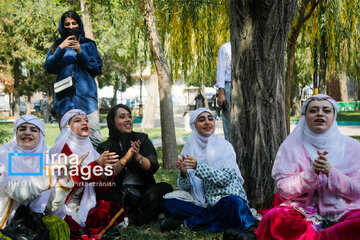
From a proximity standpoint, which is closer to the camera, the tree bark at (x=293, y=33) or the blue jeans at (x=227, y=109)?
the blue jeans at (x=227, y=109)

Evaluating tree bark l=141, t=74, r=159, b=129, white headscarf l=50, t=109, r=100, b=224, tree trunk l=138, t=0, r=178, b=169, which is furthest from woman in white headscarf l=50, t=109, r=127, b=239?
tree bark l=141, t=74, r=159, b=129

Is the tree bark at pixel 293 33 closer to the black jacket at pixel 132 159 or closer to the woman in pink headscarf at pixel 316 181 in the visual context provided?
the black jacket at pixel 132 159

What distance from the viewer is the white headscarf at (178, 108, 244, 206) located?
3.99 m

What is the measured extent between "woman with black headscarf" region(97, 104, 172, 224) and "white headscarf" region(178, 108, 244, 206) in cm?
35

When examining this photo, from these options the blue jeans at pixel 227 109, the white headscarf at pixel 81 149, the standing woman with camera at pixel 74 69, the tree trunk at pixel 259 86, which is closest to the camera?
the white headscarf at pixel 81 149

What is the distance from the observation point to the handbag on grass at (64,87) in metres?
4.39

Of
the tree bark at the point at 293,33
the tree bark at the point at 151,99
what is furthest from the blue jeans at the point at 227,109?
the tree bark at the point at 151,99

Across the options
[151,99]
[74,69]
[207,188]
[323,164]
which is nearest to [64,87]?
[74,69]

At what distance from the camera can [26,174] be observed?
323 cm

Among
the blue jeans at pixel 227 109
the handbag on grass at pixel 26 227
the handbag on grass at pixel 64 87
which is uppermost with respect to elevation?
the handbag on grass at pixel 64 87

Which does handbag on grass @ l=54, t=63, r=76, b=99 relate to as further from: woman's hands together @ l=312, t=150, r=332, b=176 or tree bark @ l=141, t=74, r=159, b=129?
tree bark @ l=141, t=74, r=159, b=129

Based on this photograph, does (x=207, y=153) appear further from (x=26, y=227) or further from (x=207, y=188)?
(x=26, y=227)

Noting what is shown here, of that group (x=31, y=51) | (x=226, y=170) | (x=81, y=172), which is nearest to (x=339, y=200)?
(x=226, y=170)

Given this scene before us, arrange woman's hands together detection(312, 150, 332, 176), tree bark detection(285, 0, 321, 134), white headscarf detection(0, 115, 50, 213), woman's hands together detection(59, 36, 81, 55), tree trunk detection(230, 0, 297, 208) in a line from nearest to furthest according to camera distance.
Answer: woman's hands together detection(312, 150, 332, 176) → white headscarf detection(0, 115, 50, 213) → tree trunk detection(230, 0, 297, 208) → woman's hands together detection(59, 36, 81, 55) → tree bark detection(285, 0, 321, 134)
